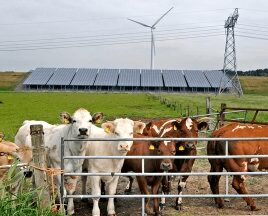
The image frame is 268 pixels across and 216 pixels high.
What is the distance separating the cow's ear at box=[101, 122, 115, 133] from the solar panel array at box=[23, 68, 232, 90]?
264 ft

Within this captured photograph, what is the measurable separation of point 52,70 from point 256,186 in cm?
10234

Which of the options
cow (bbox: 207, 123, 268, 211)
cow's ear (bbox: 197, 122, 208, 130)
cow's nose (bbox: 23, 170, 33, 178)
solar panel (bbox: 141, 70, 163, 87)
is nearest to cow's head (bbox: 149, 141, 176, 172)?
cow's ear (bbox: 197, 122, 208, 130)

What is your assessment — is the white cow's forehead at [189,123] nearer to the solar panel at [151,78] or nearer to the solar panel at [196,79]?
the solar panel at [151,78]

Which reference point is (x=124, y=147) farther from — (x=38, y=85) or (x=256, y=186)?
(x=38, y=85)

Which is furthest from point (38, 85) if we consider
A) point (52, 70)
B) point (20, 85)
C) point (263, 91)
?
point (263, 91)

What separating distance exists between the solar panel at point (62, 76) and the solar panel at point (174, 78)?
20.0 meters

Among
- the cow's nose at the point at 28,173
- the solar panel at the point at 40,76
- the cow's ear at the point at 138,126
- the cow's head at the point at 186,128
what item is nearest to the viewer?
the cow's nose at the point at 28,173

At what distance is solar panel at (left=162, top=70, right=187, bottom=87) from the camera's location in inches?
3652

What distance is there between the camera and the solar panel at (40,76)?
305 ft

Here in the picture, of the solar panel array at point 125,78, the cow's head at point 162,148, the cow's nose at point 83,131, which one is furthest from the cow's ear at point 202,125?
the solar panel array at point 125,78

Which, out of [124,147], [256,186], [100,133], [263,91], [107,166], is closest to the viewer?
[124,147]

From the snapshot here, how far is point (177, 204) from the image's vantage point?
8594 millimetres

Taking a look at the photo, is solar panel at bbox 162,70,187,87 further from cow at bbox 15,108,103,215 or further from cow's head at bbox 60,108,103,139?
cow's head at bbox 60,108,103,139

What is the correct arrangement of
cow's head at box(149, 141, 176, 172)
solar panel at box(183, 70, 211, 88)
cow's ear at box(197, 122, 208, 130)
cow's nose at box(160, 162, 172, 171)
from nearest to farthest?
cow's nose at box(160, 162, 172, 171)
cow's head at box(149, 141, 176, 172)
cow's ear at box(197, 122, 208, 130)
solar panel at box(183, 70, 211, 88)
